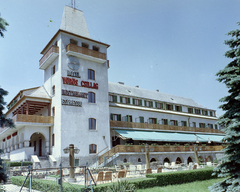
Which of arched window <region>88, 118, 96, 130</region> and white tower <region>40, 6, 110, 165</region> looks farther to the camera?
arched window <region>88, 118, 96, 130</region>

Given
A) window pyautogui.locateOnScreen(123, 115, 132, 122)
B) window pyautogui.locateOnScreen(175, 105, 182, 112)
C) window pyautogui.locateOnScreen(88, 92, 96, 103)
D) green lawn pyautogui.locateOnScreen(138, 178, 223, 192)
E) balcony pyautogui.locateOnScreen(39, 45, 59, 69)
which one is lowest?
green lawn pyautogui.locateOnScreen(138, 178, 223, 192)

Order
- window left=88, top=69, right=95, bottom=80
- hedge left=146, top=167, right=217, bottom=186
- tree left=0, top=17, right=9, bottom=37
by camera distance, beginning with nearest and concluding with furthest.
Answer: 1. tree left=0, top=17, right=9, bottom=37
2. hedge left=146, top=167, right=217, bottom=186
3. window left=88, top=69, right=95, bottom=80

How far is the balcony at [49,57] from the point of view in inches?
1154

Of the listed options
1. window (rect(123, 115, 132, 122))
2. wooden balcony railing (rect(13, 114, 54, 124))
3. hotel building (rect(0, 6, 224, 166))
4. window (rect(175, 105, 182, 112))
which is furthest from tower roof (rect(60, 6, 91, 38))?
window (rect(175, 105, 182, 112))

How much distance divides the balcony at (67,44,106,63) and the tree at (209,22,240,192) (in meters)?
19.9

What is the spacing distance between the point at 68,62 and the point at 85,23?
8.42 metres

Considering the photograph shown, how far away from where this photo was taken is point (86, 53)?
99.1ft

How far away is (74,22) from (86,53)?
5.99 m

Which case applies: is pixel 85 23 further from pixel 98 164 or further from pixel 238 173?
pixel 238 173

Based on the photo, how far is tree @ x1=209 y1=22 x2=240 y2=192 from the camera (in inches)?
463

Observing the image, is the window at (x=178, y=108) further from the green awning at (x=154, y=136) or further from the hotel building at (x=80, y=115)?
the hotel building at (x=80, y=115)

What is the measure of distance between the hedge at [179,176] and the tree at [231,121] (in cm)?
440

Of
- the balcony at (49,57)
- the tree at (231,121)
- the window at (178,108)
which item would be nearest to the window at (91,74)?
the balcony at (49,57)

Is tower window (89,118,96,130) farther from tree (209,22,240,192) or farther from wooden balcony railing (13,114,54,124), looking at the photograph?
tree (209,22,240,192)
